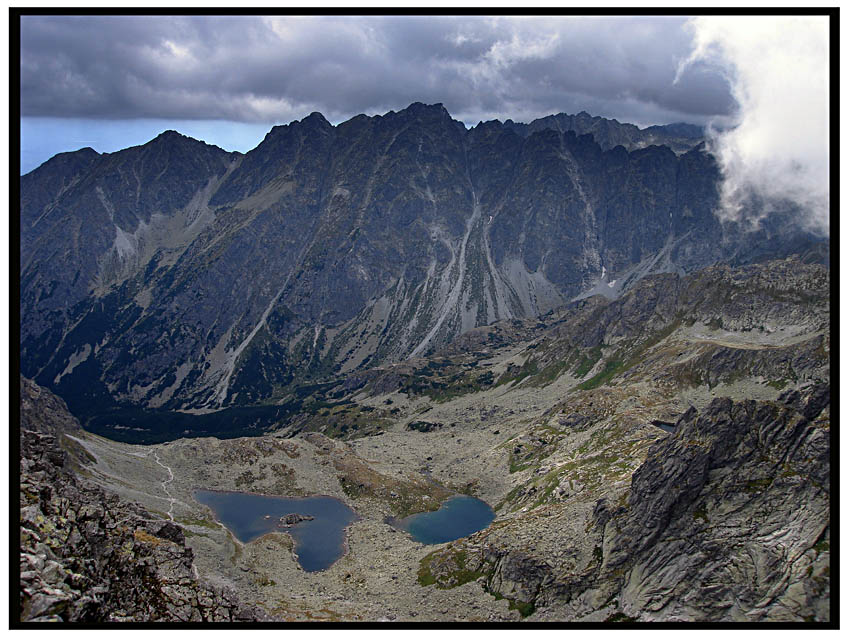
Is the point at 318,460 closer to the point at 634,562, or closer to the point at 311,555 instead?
the point at 311,555

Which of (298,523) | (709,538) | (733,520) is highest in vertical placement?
(733,520)

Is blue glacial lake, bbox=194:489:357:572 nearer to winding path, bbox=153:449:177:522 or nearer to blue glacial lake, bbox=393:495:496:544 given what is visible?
winding path, bbox=153:449:177:522

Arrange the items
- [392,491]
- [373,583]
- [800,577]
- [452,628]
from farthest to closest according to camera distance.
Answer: [392,491], [373,583], [800,577], [452,628]

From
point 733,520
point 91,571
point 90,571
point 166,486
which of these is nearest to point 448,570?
point 733,520

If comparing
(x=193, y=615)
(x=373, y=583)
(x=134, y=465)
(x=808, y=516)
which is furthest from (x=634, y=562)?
(x=134, y=465)

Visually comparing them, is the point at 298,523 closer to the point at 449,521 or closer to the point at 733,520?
the point at 449,521

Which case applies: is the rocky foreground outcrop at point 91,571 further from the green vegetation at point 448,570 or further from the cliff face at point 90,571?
the green vegetation at point 448,570

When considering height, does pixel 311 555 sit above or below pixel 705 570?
below
